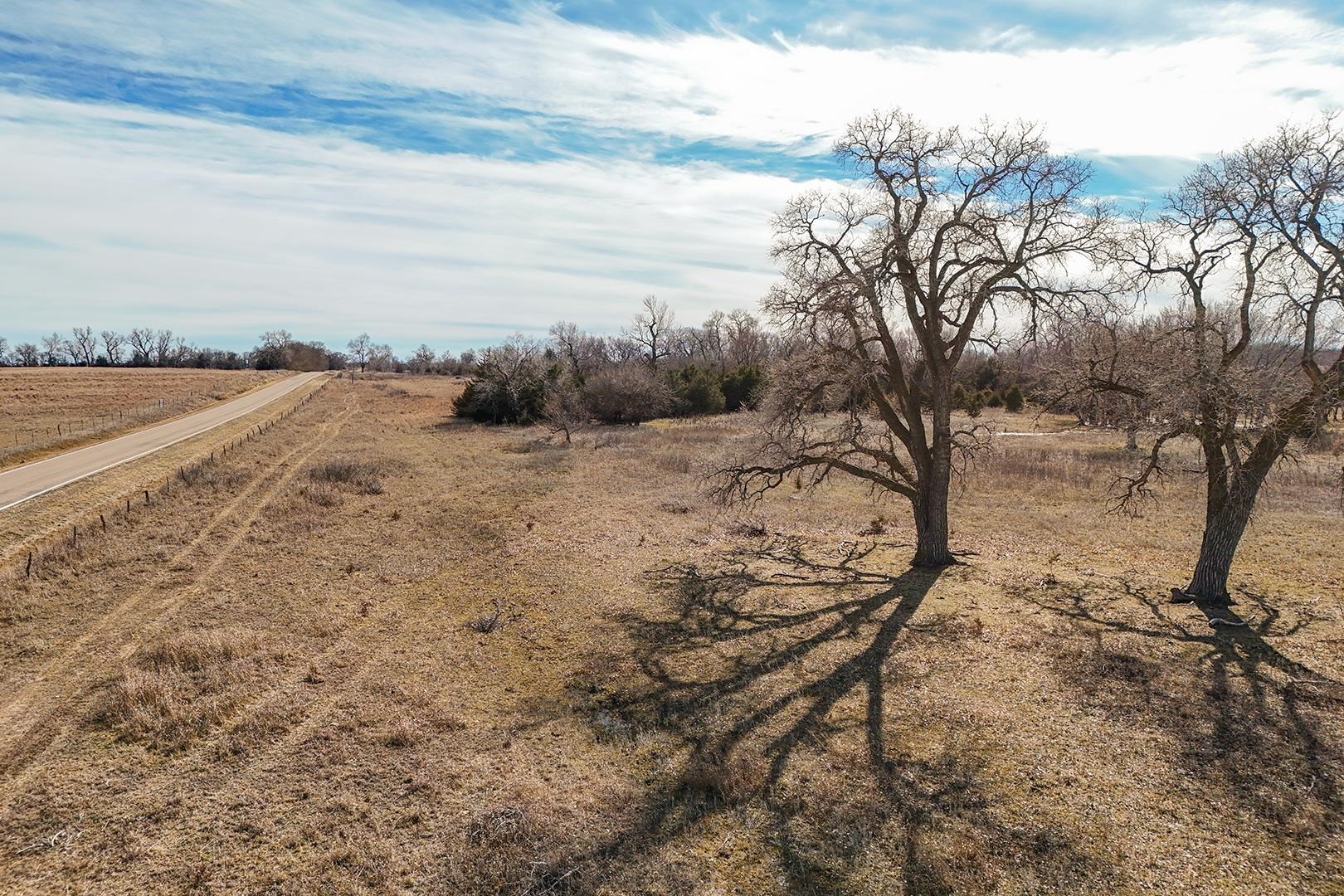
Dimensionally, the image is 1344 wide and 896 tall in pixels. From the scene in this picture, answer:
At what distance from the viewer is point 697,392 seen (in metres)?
58.2

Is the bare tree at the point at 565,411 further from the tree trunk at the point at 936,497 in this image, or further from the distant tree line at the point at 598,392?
the tree trunk at the point at 936,497

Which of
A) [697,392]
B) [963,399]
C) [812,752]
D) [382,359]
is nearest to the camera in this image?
[812,752]

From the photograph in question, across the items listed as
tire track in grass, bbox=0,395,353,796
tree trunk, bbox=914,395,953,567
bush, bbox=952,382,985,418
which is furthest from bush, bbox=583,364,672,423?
tree trunk, bbox=914,395,953,567

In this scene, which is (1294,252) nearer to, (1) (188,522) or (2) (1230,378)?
(2) (1230,378)

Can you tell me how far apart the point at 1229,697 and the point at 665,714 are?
8093mm

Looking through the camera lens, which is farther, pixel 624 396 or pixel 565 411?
pixel 624 396

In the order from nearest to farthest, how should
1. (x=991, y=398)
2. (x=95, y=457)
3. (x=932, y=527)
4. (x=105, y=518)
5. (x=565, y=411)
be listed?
(x=932, y=527), (x=105, y=518), (x=95, y=457), (x=565, y=411), (x=991, y=398)

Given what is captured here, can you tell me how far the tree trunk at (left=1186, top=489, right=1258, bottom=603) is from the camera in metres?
12.9

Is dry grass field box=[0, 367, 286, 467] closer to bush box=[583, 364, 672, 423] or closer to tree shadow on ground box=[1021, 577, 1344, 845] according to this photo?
bush box=[583, 364, 672, 423]

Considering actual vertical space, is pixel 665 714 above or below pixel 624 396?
below

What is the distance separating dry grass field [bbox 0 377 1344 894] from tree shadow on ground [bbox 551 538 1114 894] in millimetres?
47

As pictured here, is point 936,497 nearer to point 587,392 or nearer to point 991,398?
point 587,392

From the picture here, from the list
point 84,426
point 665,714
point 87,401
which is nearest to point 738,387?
point 84,426

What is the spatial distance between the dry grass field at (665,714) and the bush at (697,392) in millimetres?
37614
